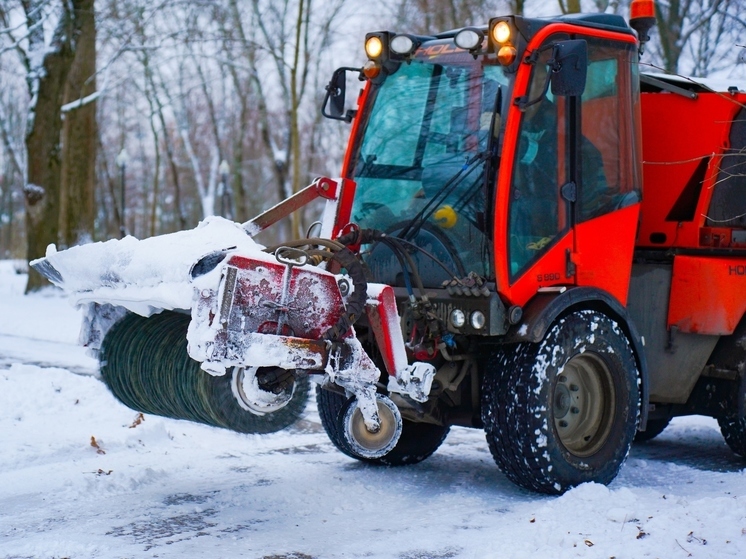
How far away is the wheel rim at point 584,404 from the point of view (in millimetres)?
5391

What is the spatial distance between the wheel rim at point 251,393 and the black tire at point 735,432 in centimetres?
327

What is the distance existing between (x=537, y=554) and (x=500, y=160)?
6.71 feet

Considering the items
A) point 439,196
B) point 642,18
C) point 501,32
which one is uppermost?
point 642,18

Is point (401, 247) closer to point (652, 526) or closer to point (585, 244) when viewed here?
point (585, 244)

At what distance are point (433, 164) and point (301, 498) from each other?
1.99 m

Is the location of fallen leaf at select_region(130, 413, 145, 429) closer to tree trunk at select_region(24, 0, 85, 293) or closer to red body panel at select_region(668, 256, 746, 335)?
red body panel at select_region(668, 256, 746, 335)

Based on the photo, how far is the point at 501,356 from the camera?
5.26 meters

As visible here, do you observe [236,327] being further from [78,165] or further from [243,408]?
[78,165]

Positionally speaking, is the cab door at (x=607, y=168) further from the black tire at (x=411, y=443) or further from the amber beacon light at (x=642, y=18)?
the black tire at (x=411, y=443)

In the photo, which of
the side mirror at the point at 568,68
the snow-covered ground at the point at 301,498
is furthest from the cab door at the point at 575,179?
the snow-covered ground at the point at 301,498

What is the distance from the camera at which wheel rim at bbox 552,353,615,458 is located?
5391mm

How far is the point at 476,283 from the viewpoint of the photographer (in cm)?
509

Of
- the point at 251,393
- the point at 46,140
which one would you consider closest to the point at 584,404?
the point at 251,393

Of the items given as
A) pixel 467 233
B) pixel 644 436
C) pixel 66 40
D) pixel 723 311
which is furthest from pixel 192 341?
pixel 66 40
